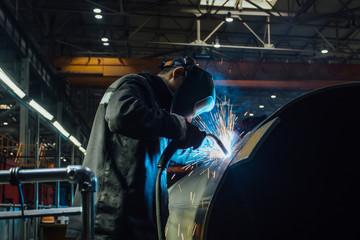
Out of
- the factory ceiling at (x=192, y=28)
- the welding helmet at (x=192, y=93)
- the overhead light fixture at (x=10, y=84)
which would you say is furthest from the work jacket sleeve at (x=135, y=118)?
the factory ceiling at (x=192, y=28)

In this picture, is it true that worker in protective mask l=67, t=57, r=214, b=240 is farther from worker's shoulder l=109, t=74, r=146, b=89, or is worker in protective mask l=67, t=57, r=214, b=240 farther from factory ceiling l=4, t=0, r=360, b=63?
factory ceiling l=4, t=0, r=360, b=63

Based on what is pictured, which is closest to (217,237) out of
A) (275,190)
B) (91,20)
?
(275,190)

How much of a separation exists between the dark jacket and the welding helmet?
0.16 m

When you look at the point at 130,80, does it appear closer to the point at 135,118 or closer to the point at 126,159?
the point at 135,118

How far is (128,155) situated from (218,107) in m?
10.6

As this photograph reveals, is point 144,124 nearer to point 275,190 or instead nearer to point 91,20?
point 275,190

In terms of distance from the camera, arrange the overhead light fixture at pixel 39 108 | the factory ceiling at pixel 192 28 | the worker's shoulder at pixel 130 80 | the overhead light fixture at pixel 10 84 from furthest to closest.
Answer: the factory ceiling at pixel 192 28 → the overhead light fixture at pixel 39 108 → the overhead light fixture at pixel 10 84 → the worker's shoulder at pixel 130 80

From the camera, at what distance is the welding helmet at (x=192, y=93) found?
170 cm

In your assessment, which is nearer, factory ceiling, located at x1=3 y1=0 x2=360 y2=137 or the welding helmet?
the welding helmet

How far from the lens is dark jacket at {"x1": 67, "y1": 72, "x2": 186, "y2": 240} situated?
1.42 m

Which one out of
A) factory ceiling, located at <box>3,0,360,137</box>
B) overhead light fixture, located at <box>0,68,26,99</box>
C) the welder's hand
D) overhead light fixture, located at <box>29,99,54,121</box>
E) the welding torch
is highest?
factory ceiling, located at <box>3,0,360,137</box>

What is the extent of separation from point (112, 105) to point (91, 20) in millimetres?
9949

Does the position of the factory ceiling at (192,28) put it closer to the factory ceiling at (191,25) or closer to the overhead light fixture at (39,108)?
the factory ceiling at (191,25)

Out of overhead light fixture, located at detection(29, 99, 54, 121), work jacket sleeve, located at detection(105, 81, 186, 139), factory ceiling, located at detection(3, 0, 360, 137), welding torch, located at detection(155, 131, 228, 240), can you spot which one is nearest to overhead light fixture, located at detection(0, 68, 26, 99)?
overhead light fixture, located at detection(29, 99, 54, 121)
